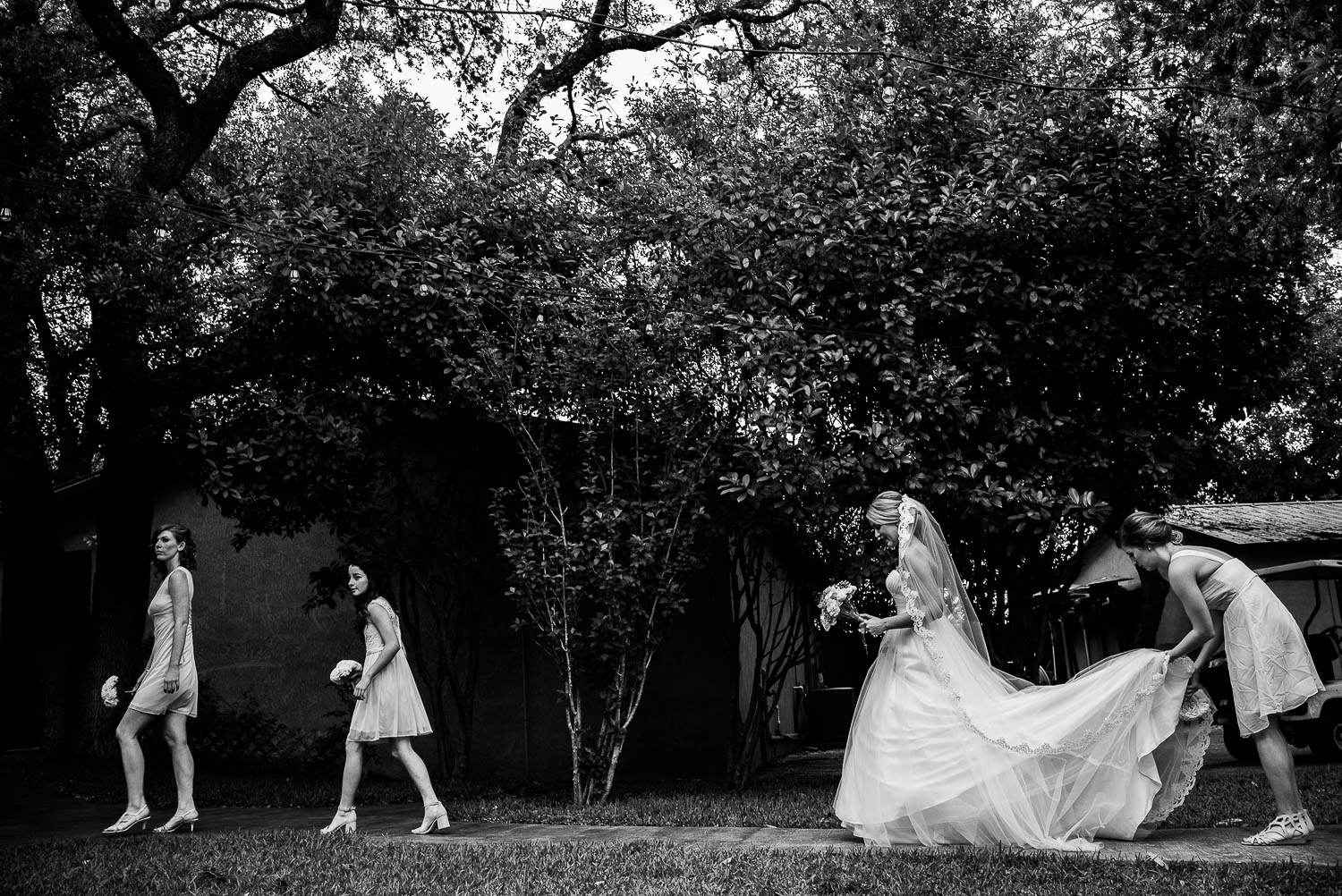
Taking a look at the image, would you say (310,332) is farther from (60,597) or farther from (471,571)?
(60,597)

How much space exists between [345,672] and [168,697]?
4.10 feet

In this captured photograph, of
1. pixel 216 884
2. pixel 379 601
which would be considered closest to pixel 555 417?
pixel 379 601

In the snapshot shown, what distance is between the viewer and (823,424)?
32.4 ft

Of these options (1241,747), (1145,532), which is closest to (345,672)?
(1145,532)

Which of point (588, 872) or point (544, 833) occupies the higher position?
point (588, 872)

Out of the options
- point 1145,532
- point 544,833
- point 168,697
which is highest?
point 1145,532

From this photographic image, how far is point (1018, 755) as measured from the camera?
600 cm

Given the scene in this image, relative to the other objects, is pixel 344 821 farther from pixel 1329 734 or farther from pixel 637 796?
pixel 1329 734

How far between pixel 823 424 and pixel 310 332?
471 cm

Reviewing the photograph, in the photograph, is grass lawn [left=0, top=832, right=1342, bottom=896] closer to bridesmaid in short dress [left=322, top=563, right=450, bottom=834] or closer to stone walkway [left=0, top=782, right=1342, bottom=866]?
stone walkway [left=0, top=782, right=1342, bottom=866]

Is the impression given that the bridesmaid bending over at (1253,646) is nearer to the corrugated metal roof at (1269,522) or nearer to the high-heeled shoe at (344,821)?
the high-heeled shoe at (344,821)

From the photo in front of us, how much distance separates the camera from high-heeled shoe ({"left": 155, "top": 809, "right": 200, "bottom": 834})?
7492 mm

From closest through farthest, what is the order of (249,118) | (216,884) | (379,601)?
(216,884) → (379,601) → (249,118)

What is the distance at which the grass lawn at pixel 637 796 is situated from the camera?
25.2 feet
